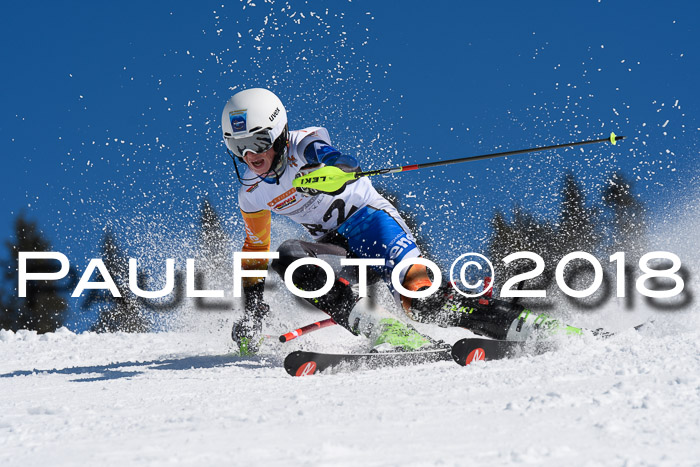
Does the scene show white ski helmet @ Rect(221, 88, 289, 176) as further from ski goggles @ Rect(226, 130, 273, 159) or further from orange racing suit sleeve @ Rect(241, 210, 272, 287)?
orange racing suit sleeve @ Rect(241, 210, 272, 287)

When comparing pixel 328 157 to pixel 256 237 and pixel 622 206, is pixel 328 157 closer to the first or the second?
pixel 256 237

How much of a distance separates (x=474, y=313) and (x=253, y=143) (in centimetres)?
171

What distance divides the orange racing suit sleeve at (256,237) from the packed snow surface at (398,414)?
149 cm

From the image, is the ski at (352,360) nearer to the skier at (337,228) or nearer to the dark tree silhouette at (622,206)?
the skier at (337,228)

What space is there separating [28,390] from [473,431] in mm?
2670

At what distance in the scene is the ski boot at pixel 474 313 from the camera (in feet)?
12.3

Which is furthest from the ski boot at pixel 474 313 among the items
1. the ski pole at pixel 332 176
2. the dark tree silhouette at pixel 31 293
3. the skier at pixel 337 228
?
the dark tree silhouette at pixel 31 293

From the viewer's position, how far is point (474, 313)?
384cm

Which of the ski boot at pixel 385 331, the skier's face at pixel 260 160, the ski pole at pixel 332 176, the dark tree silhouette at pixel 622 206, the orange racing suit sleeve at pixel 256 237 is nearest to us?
the ski boot at pixel 385 331

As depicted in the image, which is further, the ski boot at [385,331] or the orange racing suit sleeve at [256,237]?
the orange racing suit sleeve at [256,237]

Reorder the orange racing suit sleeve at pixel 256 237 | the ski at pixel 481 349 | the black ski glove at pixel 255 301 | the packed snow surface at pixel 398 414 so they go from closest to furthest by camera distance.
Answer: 1. the packed snow surface at pixel 398 414
2. the ski at pixel 481 349
3. the orange racing suit sleeve at pixel 256 237
4. the black ski glove at pixel 255 301

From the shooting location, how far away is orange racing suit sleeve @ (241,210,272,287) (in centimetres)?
488

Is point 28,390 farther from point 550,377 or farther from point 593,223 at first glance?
point 593,223

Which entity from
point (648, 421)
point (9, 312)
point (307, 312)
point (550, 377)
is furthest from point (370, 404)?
point (9, 312)
